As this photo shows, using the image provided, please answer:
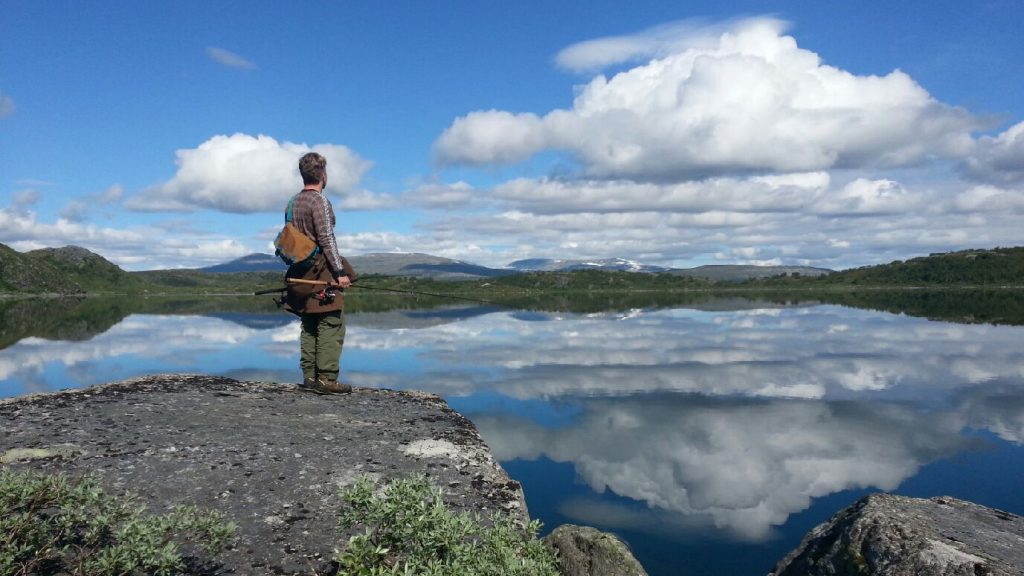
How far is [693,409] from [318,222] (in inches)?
504

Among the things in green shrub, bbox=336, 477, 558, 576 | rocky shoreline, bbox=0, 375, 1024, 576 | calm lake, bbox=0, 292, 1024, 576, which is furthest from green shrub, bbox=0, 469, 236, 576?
calm lake, bbox=0, 292, 1024, 576

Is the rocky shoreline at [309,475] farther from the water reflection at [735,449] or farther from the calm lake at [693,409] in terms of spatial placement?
the water reflection at [735,449]

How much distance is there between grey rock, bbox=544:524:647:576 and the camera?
21.2 ft

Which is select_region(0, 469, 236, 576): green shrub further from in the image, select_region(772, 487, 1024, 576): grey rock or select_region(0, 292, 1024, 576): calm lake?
select_region(0, 292, 1024, 576): calm lake

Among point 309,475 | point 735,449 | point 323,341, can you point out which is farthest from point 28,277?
point 309,475

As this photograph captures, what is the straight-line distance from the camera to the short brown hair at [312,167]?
1095cm

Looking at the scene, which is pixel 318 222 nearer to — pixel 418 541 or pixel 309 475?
pixel 309 475

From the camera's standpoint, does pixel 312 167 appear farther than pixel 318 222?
Yes

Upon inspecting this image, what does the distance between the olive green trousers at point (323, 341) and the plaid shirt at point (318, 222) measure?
81 cm

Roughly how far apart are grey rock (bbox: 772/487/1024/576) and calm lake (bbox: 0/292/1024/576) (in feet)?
11.0

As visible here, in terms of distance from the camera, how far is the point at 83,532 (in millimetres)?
5016

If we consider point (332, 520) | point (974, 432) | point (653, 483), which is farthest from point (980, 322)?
point (332, 520)

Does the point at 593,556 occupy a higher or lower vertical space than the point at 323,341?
lower

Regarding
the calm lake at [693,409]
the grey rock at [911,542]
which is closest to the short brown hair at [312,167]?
the calm lake at [693,409]
